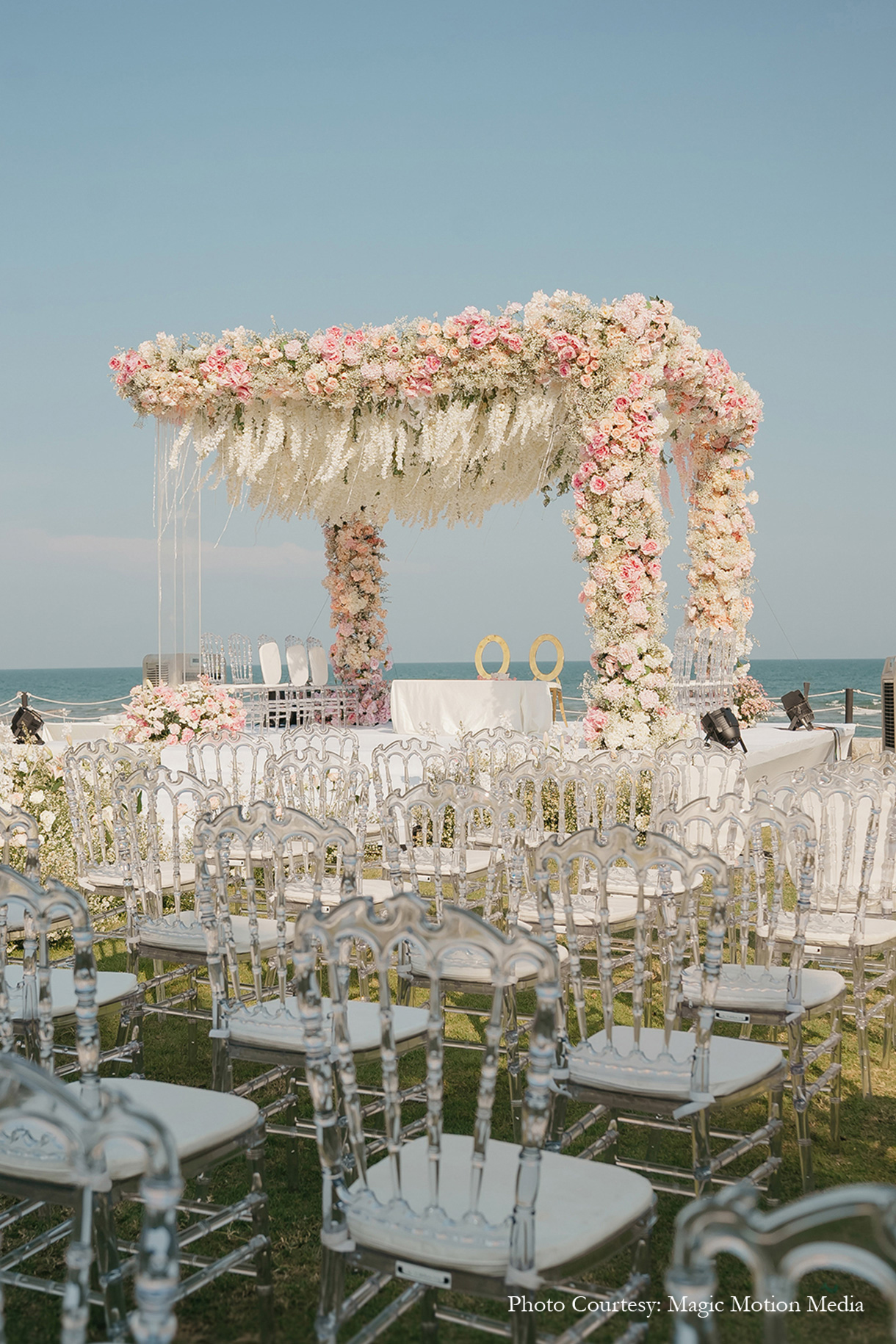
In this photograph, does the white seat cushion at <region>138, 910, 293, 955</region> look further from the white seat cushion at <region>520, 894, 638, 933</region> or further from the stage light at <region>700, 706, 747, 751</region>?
the stage light at <region>700, 706, 747, 751</region>

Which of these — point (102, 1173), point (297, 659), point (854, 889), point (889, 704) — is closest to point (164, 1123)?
point (102, 1173)

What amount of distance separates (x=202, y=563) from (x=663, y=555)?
4.23 m

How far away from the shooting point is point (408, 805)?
10.1ft

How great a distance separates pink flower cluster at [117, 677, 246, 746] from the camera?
8984mm

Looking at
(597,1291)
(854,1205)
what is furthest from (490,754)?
(854,1205)

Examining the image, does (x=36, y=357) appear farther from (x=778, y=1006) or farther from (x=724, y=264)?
(x=778, y=1006)

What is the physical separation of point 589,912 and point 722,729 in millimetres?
5576

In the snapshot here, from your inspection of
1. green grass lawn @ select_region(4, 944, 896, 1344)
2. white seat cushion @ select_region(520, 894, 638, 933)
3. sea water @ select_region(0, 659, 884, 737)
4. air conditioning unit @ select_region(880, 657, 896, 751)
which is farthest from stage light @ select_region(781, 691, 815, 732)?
sea water @ select_region(0, 659, 884, 737)

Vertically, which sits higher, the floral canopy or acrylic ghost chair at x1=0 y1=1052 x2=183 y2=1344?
the floral canopy

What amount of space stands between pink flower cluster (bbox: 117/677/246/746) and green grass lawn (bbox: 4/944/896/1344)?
5.35m

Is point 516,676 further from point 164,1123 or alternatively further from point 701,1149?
point 164,1123

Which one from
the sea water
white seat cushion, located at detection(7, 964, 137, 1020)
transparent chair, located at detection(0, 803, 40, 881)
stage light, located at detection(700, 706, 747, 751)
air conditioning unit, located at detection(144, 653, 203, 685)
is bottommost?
the sea water

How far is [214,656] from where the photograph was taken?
12.8 metres

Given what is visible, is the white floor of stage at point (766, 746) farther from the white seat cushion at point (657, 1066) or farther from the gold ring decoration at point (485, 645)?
the white seat cushion at point (657, 1066)
